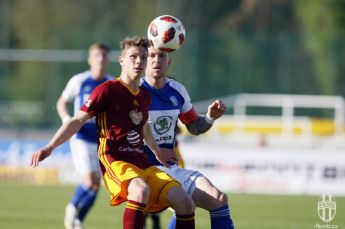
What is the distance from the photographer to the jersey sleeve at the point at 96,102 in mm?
7863

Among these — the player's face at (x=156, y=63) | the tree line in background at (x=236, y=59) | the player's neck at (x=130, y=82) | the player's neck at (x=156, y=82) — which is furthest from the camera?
the tree line in background at (x=236, y=59)

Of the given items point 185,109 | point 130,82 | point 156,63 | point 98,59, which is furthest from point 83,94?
point 130,82

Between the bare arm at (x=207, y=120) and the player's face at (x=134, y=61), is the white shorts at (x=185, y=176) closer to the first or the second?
the bare arm at (x=207, y=120)

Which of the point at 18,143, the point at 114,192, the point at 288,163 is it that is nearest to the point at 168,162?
the point at 114,192

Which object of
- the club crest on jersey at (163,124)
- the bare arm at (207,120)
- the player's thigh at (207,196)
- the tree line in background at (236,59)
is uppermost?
the tree line in background at (236,59)

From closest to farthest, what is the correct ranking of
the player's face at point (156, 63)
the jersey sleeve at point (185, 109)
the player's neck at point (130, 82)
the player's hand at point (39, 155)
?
1. the player's hand at point (39, 155)
2. the player's neck at point (130, 82)
3. the player's face at point (156, 63)
4. the jersey sleeve at point (185, 109)

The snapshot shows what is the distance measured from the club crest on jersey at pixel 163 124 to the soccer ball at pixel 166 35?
0.65 meters

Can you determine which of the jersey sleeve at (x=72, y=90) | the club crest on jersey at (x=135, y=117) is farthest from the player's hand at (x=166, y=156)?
the jersey sleeve at (x=72, y=90)

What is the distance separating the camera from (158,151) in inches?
337

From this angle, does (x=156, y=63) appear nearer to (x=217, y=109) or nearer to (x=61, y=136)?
(x=217, y=109)

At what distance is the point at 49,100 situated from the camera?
28.0m

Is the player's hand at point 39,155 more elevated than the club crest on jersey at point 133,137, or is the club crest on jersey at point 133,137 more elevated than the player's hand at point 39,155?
the club crest on jersey at point 133,137

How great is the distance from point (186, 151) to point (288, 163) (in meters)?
2.08

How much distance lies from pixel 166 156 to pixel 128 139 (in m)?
0.73
